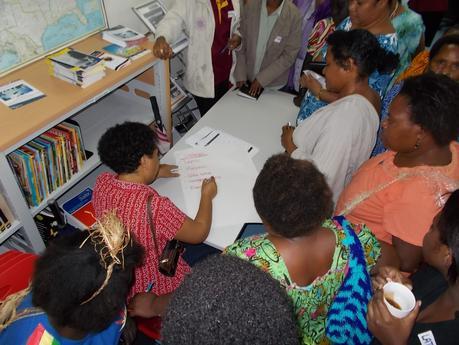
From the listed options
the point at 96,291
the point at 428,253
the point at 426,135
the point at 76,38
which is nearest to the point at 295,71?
the point at 76,38

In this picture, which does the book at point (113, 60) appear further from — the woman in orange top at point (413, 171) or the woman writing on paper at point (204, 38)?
the woman in orange top at point (413, 171)

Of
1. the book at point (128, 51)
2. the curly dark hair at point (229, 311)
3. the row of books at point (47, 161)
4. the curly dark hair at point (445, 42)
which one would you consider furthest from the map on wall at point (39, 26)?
the curly dark hair at point (445, 42)

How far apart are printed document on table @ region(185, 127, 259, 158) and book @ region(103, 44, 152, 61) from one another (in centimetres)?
55

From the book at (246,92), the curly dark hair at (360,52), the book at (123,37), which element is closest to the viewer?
the curly dark hair at (360,52)

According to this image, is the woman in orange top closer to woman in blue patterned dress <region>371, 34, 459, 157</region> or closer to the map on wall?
woman in blue patterned dress <region>371, 34, 459, 157</region>

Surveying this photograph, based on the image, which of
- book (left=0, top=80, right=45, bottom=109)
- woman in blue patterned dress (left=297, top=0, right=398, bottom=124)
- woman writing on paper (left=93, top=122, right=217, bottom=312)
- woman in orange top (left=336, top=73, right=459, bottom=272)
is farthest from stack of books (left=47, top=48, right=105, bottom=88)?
woman in orange top (left=336, top=73, right=459, bottom=272)

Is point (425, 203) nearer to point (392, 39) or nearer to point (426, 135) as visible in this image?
point (426, 135)

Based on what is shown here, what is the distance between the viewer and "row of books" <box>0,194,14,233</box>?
5.09 ft

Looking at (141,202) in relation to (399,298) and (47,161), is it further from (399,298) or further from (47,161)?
(399,298)

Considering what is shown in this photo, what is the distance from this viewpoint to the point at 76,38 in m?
2.05

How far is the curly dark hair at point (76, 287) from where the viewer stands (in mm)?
850

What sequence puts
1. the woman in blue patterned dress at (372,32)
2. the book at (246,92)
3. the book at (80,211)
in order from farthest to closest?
1. the book at (246,92)
2. the woman in blue patterned dress at (372,32)
3. the book at (80,211)

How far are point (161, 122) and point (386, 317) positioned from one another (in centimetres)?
174

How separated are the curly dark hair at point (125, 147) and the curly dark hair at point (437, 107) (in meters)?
1.03
